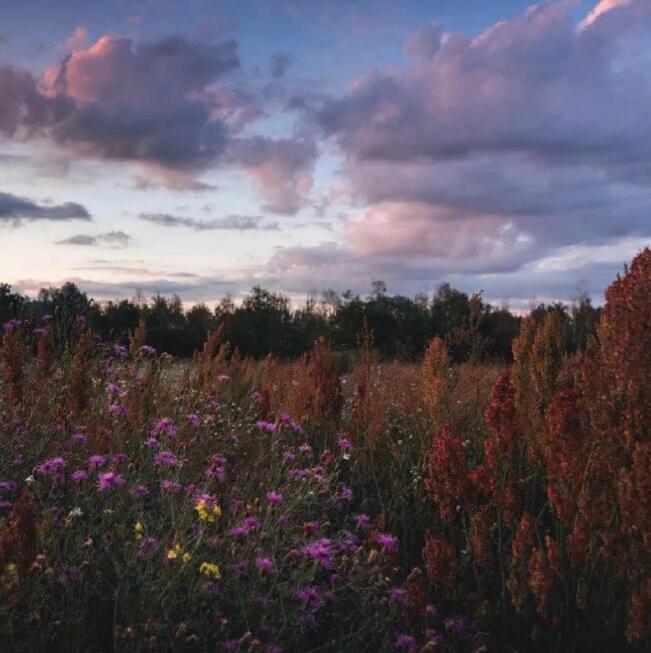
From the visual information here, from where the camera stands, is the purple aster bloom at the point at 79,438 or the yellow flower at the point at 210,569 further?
the purple aster bloom at the point at 79,438

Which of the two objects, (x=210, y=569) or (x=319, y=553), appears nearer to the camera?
(x=210, y=569)

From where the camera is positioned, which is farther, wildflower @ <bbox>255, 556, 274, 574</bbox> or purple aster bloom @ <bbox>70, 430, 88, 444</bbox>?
purple aster bloom @ <bbox>70, 430, 88, 444</bbox>

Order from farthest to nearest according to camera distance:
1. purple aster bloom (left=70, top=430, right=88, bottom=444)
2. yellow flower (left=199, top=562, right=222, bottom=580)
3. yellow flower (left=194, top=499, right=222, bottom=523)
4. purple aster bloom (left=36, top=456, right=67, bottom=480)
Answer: purple aster bloom (left=70, top=430, right=88, bottom=444)
purple aster bloom (left=36, top=456, right=67, bottom=480)
yellow flower (left=194, top=499, right=222, bottom=523)
yellow flower (left=199, top=562, right=222, bottom=580)

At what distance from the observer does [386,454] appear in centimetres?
728

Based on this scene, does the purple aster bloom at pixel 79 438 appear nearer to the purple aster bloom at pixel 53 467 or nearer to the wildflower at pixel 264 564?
the purple aster bloom at pixel 53 467

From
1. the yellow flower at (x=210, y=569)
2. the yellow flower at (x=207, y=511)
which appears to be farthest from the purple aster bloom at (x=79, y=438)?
the yellow flower at (x=210, y=569)

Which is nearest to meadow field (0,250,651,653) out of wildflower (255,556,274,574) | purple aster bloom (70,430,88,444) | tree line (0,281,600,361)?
→ wildflower (255,556,274,574)

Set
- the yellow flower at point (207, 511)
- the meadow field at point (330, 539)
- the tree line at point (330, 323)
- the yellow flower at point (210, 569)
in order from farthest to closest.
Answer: the tree line at point (330, 323) < the meadow field at point (330, 539) < the yellow flower at point (207, 511) < the yellow flower at point (210, 569)

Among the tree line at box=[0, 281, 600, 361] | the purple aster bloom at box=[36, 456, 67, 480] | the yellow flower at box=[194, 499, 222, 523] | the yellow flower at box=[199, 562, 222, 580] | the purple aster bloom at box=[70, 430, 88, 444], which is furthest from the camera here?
the tree line at box=[0, 281, 600, 361]

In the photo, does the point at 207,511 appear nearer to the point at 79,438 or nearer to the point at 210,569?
the point at 210,569

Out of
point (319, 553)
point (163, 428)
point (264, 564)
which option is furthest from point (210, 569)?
point (163, 428)

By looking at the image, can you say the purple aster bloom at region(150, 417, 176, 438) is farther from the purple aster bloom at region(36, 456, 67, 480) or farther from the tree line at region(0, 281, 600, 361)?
the tree line at region(0, 281, 600, 361)

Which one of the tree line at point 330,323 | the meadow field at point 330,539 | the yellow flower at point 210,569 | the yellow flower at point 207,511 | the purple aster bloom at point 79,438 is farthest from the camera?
the tree line at point 330,323

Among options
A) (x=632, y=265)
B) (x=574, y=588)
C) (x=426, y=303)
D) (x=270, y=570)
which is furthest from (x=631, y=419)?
(x=426, y=303)
